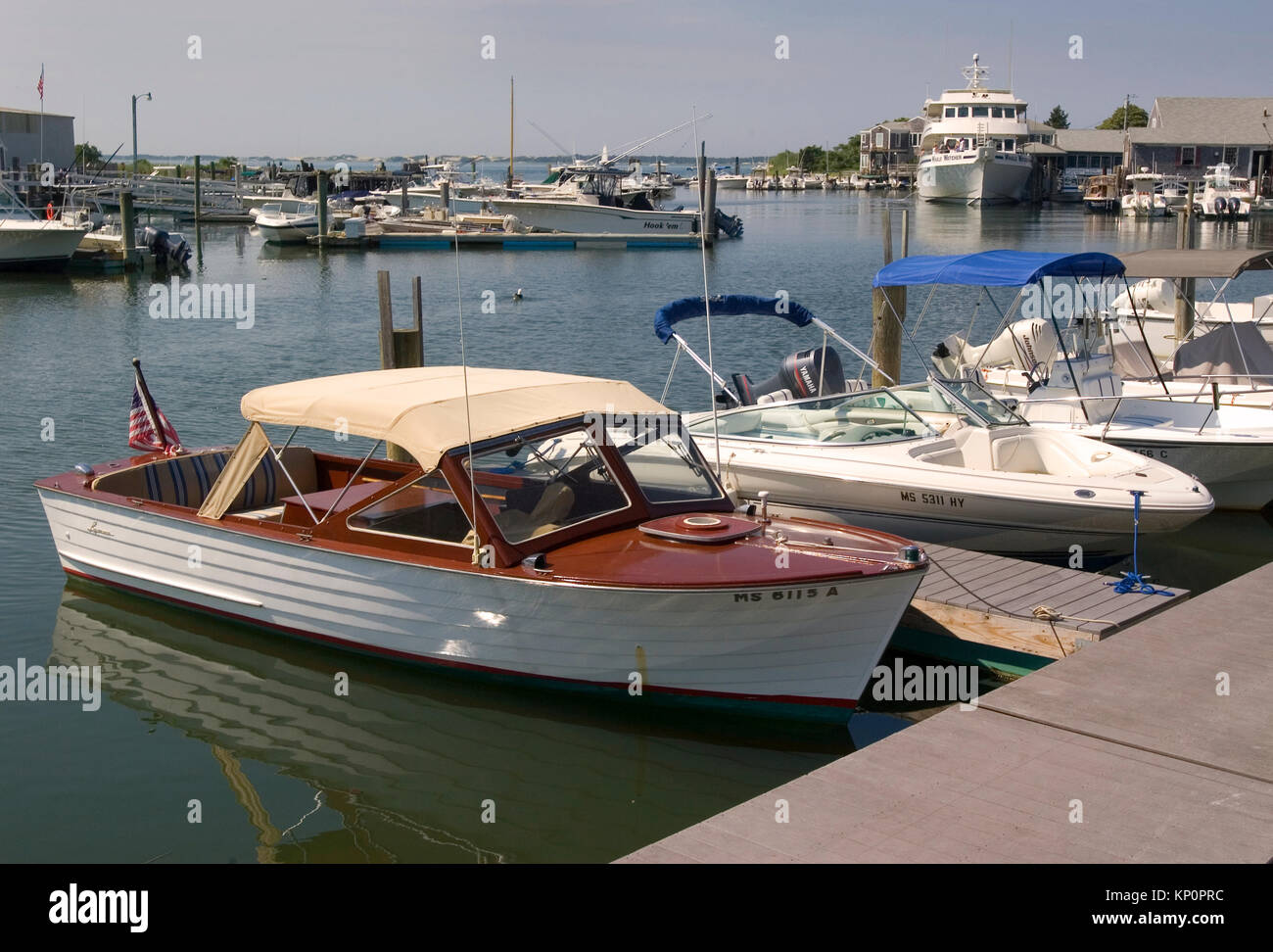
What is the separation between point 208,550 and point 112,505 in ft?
3.94

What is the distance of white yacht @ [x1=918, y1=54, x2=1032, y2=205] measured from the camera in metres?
93.5

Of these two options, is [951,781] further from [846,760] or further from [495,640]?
[495,640]

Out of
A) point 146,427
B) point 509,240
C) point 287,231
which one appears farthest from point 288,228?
point 146,427

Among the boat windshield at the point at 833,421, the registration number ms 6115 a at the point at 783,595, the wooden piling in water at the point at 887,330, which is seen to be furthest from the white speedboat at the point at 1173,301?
the registration number ms 6115 a at the point at 783,595

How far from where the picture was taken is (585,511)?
31.6 ft

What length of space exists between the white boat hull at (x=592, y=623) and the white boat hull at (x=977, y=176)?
89.7m

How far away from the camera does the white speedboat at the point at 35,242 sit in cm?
4253

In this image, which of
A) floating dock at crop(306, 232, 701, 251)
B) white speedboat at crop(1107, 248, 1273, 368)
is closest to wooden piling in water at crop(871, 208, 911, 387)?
white speedboat at crop(1107, 248, 1273, 368)

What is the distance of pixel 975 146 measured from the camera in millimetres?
98688

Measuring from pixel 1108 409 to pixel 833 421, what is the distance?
3618 millimetres

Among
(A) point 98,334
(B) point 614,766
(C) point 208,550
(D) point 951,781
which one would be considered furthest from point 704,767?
(A) point 98,334

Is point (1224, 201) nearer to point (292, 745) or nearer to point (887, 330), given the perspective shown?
point (887, 330)

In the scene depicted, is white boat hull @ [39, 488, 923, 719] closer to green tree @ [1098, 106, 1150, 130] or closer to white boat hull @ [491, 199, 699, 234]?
white boat hull @ [491, 199, 699, 234]

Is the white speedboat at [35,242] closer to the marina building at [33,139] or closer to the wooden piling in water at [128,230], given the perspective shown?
the wooden piling in water at [128,230]
